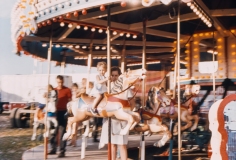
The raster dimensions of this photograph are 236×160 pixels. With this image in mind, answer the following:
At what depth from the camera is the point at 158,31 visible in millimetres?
8305

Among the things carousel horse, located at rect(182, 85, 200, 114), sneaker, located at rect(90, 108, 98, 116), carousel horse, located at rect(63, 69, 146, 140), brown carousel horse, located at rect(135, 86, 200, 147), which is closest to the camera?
carousel horse, located at rect(63, 69, 146, 140)

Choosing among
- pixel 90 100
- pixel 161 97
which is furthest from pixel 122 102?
pixel 161 97

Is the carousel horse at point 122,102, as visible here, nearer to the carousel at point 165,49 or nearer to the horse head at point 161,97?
the carousel at point 165,49

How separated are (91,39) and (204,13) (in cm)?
378

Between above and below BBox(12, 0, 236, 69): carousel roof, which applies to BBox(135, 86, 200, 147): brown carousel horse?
below

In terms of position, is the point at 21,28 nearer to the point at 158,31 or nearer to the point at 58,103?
the point at 58,103

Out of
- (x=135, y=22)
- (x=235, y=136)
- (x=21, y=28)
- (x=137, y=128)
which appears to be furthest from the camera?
(x=135, y=22)

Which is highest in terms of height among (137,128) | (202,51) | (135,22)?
(135,22)

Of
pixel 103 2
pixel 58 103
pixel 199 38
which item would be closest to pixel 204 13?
pixel 103 2

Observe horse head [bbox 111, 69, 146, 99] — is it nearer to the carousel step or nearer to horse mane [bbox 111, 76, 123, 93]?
horse mane [bbox 111, 76, 123, 93]

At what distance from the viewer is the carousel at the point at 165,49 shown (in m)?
4.96

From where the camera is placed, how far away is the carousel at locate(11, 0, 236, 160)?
16.3 ft

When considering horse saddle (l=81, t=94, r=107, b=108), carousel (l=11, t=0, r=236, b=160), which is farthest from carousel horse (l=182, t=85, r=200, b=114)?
horse saddle (l=81, t=94, r=107, b=108)

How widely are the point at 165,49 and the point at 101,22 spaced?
437 centimetres
